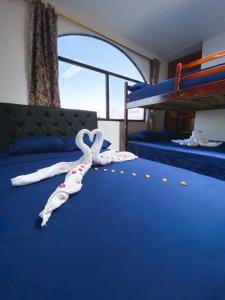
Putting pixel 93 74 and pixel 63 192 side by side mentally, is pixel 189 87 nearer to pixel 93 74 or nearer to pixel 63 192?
pixel 93 74

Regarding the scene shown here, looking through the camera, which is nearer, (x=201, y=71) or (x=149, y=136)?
(x=201, y=71)

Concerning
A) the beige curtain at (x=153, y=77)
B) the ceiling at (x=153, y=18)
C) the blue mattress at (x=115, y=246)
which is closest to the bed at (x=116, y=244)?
the blue mattress at (x=115, y=246)

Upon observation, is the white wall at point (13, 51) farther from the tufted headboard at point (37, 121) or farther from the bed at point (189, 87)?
the bed at point (189, 87)

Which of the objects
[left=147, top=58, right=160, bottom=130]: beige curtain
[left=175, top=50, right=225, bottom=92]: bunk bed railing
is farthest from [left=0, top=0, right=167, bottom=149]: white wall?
[left=147, top=58, right=160, bottom=130]: beige curtain

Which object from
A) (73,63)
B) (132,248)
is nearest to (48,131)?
(73,63)

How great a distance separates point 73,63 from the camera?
2.43 meters

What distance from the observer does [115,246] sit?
39 cm

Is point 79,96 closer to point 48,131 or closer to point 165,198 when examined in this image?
point 48,131

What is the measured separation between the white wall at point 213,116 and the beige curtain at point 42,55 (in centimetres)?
275

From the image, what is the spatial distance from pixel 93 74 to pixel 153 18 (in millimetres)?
1260

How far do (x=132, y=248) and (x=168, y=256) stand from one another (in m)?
0.09

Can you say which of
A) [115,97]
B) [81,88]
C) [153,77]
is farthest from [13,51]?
[153,77]

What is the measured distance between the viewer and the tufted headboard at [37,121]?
1.75 meters

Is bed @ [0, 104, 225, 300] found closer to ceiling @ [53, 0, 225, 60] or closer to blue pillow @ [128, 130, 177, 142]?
blue pillow @ [128, 130, 177, 142]
